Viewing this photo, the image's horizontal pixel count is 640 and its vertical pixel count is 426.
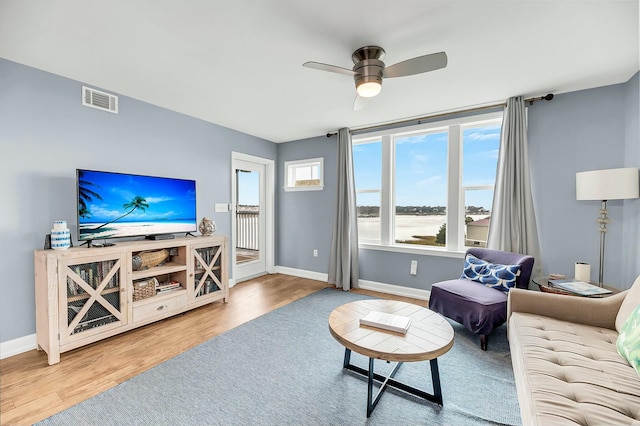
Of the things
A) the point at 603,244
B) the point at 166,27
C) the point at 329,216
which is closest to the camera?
the point at 166,27

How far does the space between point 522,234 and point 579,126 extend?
121 cm

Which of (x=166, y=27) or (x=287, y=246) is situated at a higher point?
(x=166, y=27)

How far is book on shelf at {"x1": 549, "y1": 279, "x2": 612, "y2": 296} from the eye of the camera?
207 centimetres

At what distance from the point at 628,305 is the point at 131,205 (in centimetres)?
396

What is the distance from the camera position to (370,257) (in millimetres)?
4090

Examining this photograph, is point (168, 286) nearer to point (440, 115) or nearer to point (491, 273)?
point (491, 273)

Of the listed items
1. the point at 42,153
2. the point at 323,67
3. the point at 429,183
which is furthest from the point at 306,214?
the point at 42,153

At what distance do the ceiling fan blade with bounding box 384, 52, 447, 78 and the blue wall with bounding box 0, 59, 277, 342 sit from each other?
273cm

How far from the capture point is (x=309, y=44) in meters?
2.02

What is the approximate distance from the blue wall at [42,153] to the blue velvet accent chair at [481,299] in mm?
3445

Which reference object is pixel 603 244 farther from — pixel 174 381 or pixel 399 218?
pixel 174 381

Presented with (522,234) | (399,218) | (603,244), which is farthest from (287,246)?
(603,244)

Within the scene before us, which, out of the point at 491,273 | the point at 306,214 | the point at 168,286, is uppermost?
the point at 306,214

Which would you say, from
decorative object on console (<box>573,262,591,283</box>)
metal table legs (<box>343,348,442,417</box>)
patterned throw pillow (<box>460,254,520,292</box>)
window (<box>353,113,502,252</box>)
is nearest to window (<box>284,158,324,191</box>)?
window (<box>353,113,502,252</box>)
